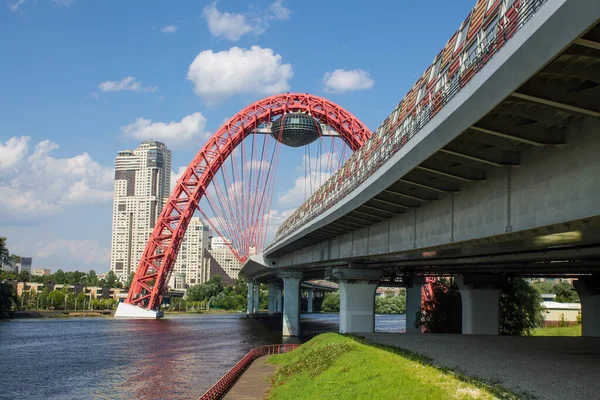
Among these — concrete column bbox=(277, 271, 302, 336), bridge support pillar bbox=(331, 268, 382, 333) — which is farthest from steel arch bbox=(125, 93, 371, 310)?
bridge support pillar bbox=(331, 268, 382, 333)

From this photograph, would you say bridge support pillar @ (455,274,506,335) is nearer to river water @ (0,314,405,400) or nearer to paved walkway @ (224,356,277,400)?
paved walkway @ (224,356,277,400)

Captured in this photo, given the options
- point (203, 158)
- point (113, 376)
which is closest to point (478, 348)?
point (113, 376)

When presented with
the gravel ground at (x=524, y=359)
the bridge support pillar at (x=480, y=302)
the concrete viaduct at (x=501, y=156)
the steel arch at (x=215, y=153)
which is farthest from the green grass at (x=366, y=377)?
the steel arch at (x=215, y=153)

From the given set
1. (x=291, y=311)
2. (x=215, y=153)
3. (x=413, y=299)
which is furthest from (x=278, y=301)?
(x=413, y=299)

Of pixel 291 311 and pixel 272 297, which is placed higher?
pixel 291 311

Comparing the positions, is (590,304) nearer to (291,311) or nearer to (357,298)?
(357,298)

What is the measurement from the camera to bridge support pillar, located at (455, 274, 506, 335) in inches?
1789

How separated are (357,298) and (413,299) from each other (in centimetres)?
1779

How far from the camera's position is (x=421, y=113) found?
803 inches

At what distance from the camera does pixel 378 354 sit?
28.3m

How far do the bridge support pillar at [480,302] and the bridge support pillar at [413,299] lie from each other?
15.6m

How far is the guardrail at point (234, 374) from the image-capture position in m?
27.3

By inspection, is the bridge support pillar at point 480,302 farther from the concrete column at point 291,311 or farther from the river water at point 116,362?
the concrete column at point 291,311

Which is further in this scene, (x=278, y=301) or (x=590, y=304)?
(x=278, y=301)
